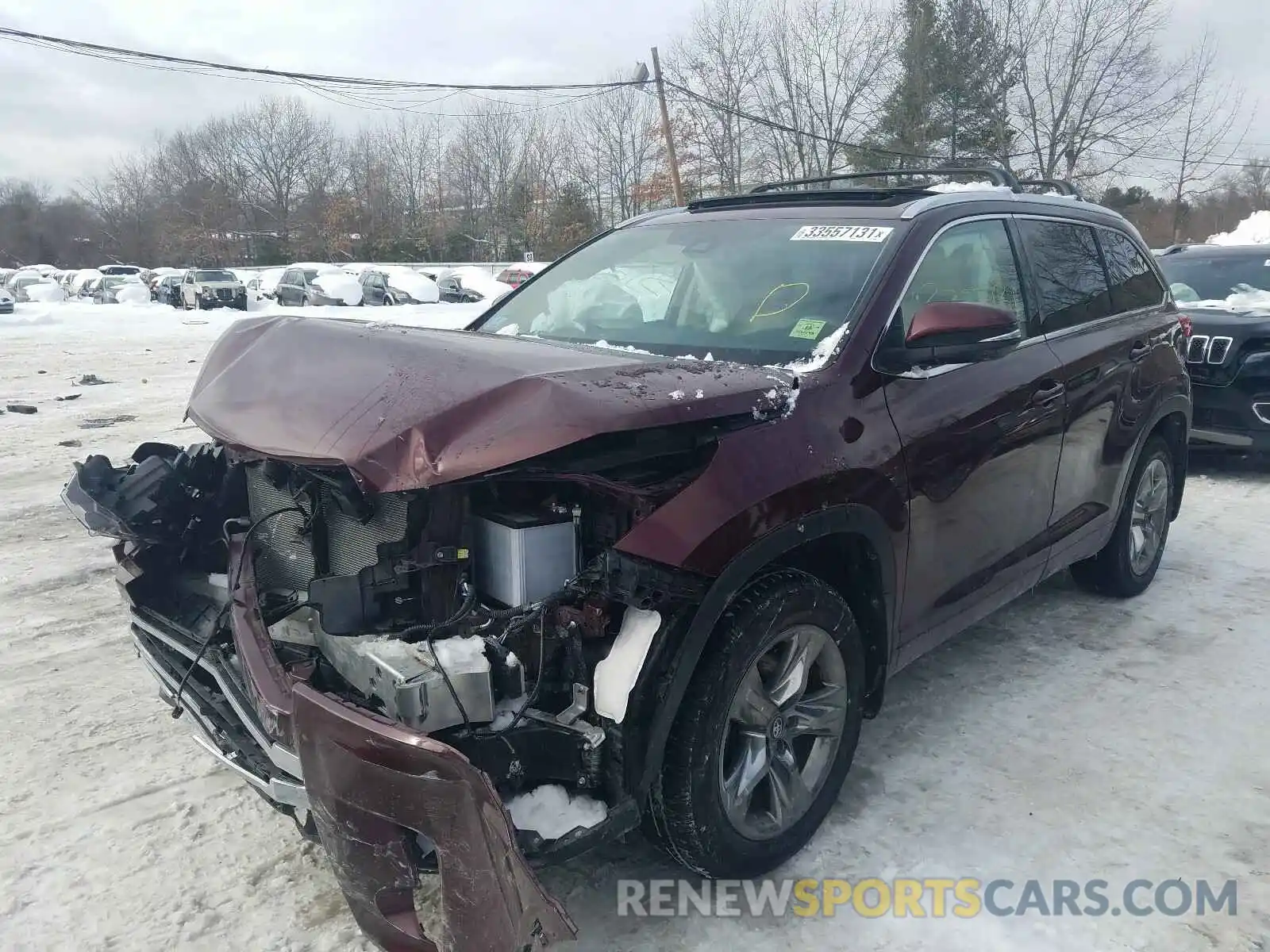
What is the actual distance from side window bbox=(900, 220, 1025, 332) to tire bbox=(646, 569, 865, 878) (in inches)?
42.5

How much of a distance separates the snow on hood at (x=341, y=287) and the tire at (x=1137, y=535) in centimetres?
2832

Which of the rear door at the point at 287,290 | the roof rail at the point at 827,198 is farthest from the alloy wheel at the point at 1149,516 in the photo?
the rear door at the point at 287,290

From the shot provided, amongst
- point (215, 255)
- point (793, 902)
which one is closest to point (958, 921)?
point (793, 902)

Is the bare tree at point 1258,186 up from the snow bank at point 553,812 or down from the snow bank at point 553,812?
up

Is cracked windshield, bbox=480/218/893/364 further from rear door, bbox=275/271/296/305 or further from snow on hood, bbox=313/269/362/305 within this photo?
rear door, bbox=275/271/296/305

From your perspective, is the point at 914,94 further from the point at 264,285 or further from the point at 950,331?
the point at 950,331

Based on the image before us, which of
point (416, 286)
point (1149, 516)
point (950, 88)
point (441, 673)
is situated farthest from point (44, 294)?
point (441, 673)

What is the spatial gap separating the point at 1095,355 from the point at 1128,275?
88 centimetres

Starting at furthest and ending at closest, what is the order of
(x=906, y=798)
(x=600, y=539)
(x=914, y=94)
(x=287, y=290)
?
1. (x=914, y=94)
2. (x=287, y=290)
3. (x=906, y=798)
4. (x=600, y=539)

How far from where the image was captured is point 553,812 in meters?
2.19

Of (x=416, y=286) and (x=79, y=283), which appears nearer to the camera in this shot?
(x=416, y=286)

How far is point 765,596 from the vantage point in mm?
2488

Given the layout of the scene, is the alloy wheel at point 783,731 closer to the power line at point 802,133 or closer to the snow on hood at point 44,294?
the power line at point 802,133

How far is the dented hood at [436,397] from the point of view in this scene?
211 cm
